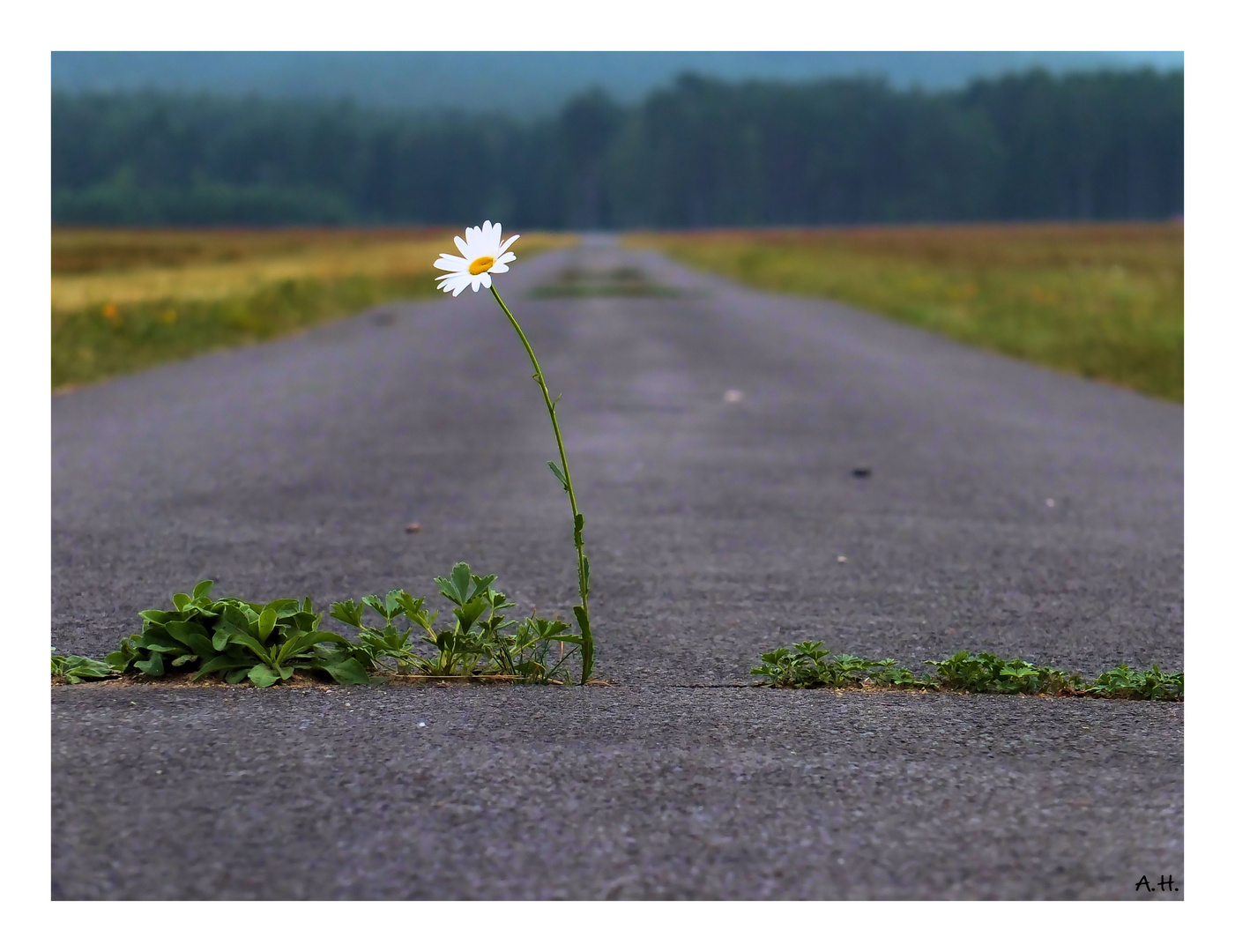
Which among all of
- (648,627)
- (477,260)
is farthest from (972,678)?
(477,260)

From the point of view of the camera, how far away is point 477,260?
9.77 ft

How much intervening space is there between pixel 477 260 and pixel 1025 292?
1921 centimetres

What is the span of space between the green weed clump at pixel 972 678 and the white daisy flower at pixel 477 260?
1412 millimetres

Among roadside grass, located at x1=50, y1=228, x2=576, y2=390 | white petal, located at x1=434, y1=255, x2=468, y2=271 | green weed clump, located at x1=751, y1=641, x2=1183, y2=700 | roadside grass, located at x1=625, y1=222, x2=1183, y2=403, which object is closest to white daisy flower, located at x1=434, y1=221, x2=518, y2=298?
white petal, located at x1=434, y1=255, x2=468, y2=271

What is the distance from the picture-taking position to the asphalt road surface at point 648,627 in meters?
2.38

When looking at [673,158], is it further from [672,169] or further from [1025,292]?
[1025,292]

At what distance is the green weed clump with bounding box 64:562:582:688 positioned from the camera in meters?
3.46

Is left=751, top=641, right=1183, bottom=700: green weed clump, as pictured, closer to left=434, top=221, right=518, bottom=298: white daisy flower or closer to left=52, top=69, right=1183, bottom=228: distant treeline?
left=434, top=221, right=518, bottom=298: white daisy flower

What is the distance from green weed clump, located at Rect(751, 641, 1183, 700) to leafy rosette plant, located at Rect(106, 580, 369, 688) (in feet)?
3.92

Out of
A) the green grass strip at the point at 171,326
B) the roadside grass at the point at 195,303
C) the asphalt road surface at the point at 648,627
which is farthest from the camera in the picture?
the roadside grass at the point at 195,303

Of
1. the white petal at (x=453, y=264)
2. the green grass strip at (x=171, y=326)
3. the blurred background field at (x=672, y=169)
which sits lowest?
the white petal at (x=453, y=264)

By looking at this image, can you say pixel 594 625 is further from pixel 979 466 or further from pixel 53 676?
pixel 979 466

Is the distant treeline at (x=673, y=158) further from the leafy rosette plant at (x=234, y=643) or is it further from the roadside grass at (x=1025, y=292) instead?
the leafy rosette plant at (x=234, y=643)

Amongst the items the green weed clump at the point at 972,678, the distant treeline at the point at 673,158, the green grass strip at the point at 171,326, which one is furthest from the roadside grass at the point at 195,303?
the distant treeline at the point at 673,158
